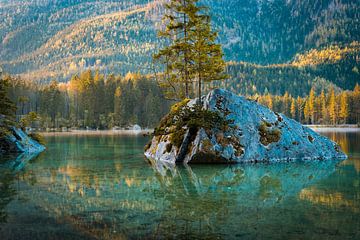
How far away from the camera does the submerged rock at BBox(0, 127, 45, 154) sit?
3092cm

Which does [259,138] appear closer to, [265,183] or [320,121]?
[265,183]

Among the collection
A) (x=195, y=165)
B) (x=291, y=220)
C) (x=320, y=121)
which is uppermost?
(x=291, y=220)

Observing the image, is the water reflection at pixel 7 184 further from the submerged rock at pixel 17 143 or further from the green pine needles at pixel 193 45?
the green pine needles at pixel 193 45

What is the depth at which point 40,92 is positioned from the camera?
5000 inches

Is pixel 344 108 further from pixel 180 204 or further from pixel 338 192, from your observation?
pixel 180 204

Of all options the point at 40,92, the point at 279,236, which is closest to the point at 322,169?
the point at 279,236

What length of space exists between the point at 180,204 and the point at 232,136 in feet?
43.8

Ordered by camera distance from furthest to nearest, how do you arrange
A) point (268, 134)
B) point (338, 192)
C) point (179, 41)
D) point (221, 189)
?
point (179, 41) < point (268, 134) < point (221, 189) < point (338, 192)

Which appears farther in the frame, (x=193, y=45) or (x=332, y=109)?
(x=332, y=109)

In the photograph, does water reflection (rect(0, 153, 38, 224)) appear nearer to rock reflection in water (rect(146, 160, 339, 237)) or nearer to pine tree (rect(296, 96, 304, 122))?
rock reflection in water (rect(146, 160, 339, 237))

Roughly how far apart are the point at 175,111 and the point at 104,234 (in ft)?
60.4

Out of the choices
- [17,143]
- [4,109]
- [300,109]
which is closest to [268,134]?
[4,109]

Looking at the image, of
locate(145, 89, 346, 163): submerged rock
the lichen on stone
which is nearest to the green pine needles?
locate(145, 89, 346, 163): submerged rock

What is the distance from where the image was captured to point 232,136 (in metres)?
24.1
